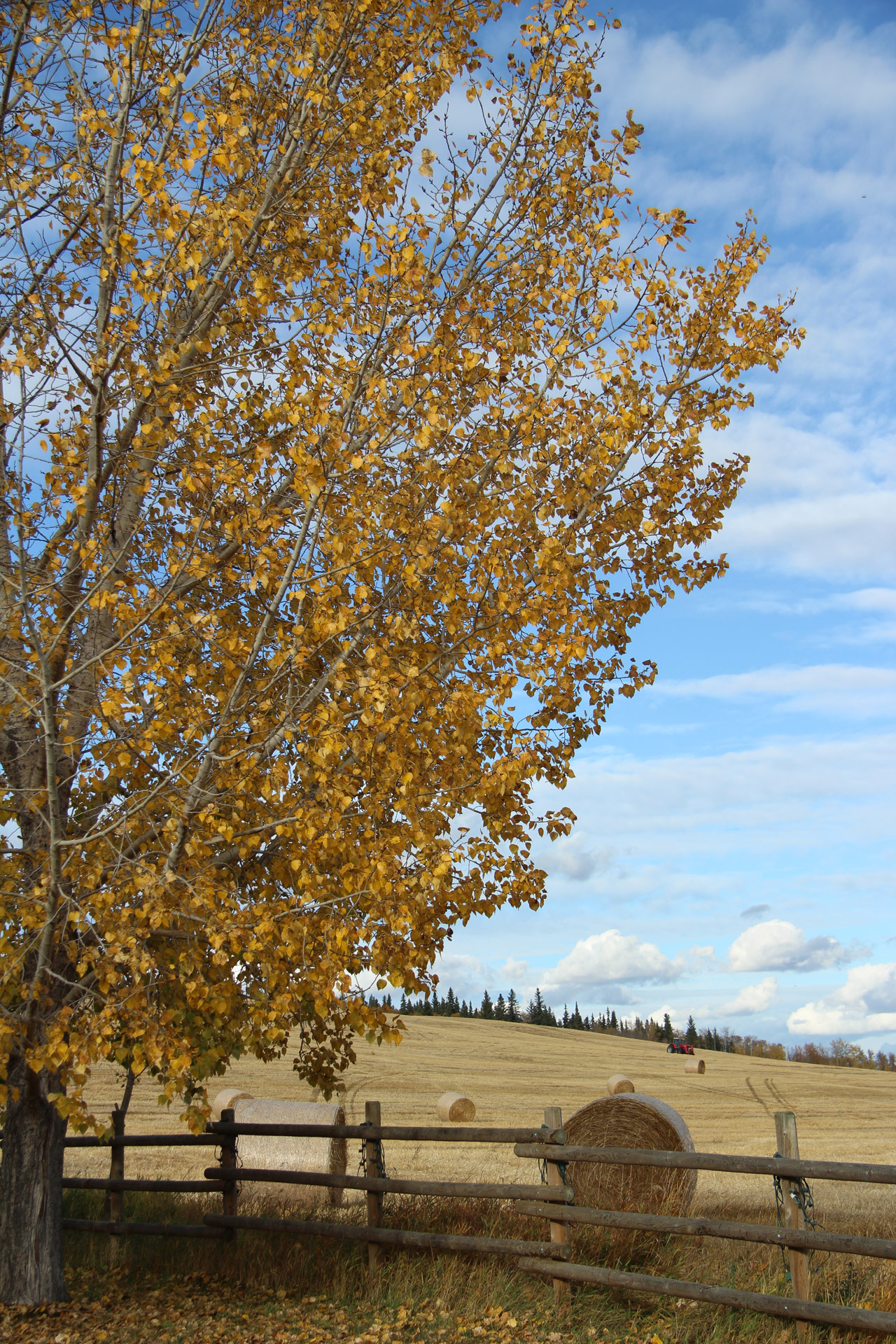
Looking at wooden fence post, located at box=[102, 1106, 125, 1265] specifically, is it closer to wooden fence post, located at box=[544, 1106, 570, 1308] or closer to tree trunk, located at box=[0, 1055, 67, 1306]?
tree trunk, located at box=[0, 1055, 67, 1306]

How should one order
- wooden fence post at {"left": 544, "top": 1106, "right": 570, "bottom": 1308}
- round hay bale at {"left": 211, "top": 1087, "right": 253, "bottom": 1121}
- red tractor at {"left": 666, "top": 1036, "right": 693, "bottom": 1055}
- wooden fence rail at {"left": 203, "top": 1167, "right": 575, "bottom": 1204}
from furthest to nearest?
red tractor at {"left": 666, "top": 1036, "right": 693, "bottom": 1055}, round hay bale at {"left": 211, "top": 1087, "right": 253, "bottom": 1121}, wooden fence rail at {"left": 203, "top": 1167, "right": 575, "bottom": 1204}, wooden fence post at {"left": 544, "top": 1106, "right": 570, "bottom": 1308}

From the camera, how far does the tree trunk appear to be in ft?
28.8

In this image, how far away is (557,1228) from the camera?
8.55m

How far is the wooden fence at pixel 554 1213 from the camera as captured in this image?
23.7 feet

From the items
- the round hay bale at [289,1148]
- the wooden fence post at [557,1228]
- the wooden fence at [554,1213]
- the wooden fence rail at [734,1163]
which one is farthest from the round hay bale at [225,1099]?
the wooden fence rail at [734,1163]

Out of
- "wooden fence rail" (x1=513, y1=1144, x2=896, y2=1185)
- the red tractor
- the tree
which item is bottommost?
Answer: the red tractor

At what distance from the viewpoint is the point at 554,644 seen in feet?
26.0

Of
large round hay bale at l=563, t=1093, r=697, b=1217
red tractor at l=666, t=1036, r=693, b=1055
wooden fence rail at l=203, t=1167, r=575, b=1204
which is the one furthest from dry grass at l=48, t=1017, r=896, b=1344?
red tractor at l=666, t=1036, r=693, b=1055

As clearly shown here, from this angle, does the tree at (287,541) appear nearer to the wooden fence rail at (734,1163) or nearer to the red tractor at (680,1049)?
the wooden fence rail at (734,1163)

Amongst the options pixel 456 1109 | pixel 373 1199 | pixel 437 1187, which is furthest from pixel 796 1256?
pixel 456 1109

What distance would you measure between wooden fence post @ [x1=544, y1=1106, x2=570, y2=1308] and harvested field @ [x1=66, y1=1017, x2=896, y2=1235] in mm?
4219

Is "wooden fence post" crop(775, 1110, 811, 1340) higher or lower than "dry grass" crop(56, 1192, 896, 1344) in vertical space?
higher

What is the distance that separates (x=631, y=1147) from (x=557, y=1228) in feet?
17.0

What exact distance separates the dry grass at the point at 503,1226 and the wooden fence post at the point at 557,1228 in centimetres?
10
